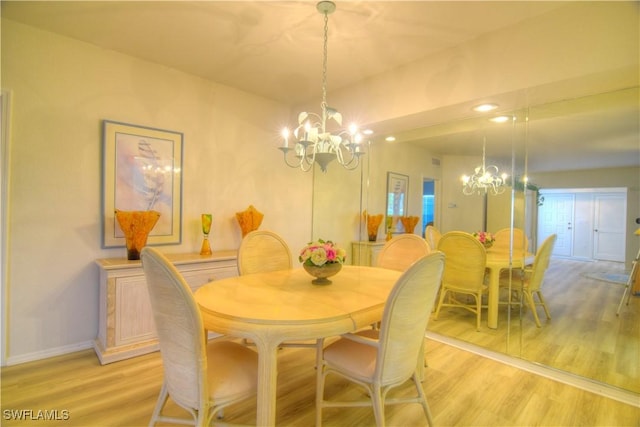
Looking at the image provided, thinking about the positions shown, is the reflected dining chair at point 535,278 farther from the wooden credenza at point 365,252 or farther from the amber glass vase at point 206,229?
the amber glass vase at point 206,229

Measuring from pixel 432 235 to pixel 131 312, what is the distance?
9.50 feet

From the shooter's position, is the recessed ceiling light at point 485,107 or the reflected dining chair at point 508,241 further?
the reflected dining chair at point 508,241

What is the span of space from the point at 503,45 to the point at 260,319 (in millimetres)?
2410

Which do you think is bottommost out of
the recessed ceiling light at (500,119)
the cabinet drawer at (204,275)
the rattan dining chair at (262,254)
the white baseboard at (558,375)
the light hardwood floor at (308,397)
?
the light hardwood floor at (308,397)

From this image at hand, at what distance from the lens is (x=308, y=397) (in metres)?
1.97

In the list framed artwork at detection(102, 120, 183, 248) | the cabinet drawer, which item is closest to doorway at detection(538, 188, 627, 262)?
the cabinet drawer

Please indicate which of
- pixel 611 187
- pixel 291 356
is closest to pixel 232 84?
pixel 291 356

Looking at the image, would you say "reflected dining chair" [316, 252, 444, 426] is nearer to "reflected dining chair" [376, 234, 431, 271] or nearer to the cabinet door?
"reflected dining chair" [376, 234, 431, 271]

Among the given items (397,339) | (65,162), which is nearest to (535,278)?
(397,339)

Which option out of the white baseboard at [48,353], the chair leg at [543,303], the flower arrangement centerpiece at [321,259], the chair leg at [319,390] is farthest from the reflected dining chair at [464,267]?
the white baseboard at [48,353]

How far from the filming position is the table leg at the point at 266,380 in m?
1.31

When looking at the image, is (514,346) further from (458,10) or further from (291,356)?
(458,10)

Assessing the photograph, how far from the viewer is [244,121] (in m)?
3.47

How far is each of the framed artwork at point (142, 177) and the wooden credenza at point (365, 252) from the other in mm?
2221
